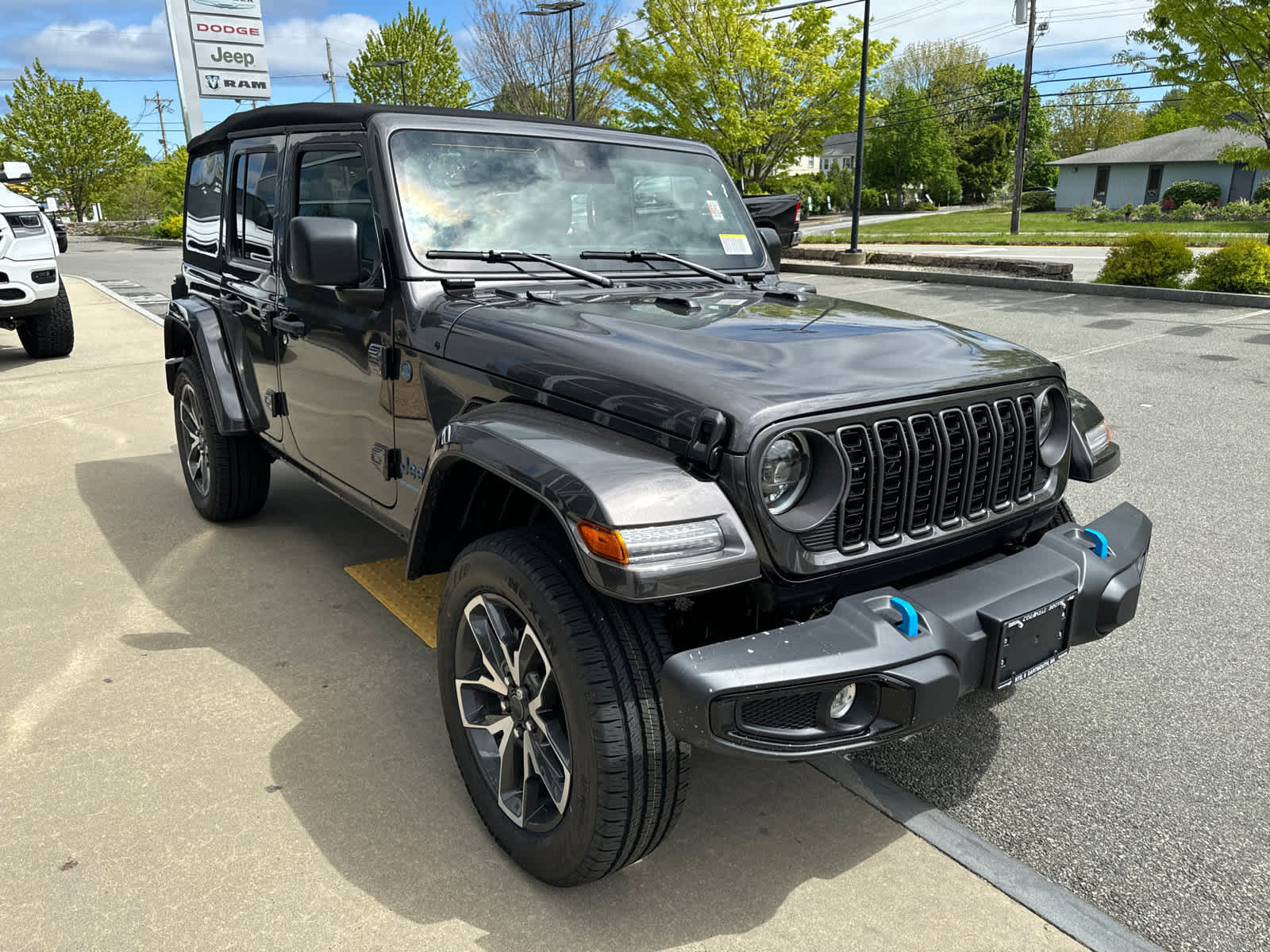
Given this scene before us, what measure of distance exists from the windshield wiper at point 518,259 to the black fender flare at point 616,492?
943 mm

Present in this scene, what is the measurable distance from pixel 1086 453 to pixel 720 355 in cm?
122

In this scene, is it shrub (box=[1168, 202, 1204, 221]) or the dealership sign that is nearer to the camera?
the dealership sign

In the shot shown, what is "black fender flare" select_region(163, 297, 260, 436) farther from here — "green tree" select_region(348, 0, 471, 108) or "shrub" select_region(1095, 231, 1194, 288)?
"green tree" select_region(348, 0, 471, 108)

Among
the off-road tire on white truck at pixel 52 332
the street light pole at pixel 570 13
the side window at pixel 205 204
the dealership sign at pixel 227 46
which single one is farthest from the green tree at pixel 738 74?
the side window at pixel 205 204

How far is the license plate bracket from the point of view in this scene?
2123mm

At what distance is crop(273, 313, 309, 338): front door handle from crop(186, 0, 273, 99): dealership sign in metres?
22.0

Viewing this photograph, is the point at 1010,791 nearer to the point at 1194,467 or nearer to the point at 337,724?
the point at 337,724

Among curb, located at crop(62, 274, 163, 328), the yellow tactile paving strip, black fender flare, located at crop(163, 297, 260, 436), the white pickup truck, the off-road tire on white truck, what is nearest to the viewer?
the yellow tactile paving strip

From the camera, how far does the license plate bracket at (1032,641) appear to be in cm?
212

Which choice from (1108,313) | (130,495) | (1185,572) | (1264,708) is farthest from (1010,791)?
(1108,313)

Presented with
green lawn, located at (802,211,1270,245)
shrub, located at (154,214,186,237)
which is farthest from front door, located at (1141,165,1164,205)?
shrub, located at (154,214,186,237)

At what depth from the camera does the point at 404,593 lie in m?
4.03

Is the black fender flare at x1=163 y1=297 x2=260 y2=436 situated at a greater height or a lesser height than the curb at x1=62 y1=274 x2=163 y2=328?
greater

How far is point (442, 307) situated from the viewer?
2.91m
